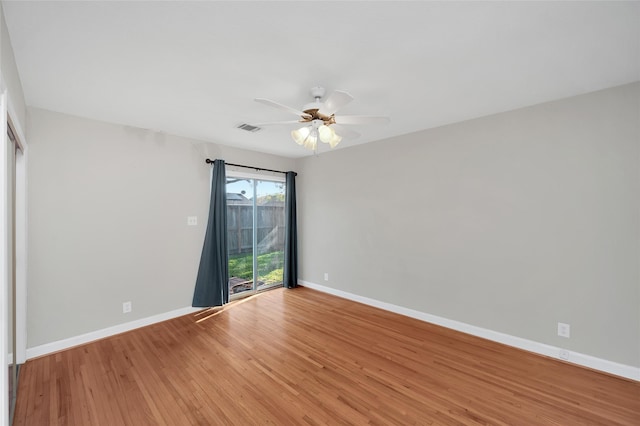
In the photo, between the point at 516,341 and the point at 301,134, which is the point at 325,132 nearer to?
the point at 301,134

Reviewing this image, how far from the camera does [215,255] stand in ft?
12.9

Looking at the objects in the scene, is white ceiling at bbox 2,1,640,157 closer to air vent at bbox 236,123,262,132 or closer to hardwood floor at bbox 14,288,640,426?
air vent at bbox 236,123,262,132

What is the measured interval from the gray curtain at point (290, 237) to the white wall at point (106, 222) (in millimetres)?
1534

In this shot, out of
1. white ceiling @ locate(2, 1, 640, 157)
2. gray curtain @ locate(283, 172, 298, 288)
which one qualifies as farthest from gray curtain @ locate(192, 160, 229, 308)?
white ceiling @ locate(2, 1, 640, 157)

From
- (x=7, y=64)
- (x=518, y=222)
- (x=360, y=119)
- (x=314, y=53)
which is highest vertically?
(x=314, y=53)

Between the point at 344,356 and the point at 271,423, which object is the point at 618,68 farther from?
the point at 271,423

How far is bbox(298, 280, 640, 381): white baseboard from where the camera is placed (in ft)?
7.61

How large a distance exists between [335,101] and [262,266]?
363 centimetres

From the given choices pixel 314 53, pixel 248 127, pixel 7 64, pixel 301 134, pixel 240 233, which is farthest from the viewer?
pixel 240 233

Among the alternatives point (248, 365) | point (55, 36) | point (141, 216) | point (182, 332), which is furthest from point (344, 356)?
point (55, 36)

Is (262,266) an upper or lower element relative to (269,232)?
lower

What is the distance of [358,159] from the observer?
4.28 m

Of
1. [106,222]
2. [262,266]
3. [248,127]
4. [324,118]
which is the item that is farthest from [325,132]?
[262,266]

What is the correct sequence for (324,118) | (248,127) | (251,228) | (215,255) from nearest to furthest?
(324,118) → (248,127) → (215,255) → (251,228)
